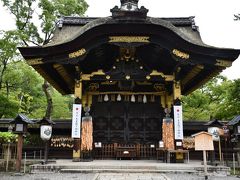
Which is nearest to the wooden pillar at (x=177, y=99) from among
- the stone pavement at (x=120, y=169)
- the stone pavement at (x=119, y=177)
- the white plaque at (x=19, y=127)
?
the stone pavement at (x=120, y=169)

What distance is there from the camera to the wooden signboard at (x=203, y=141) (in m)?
7.84

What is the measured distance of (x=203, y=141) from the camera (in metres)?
7.90

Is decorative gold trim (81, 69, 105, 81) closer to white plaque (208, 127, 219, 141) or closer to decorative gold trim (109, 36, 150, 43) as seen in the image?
decorative gold trim (109, 36, 150, 43)

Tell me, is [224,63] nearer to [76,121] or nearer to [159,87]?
[159,87]

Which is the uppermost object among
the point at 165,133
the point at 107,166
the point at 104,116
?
the point at 104,116

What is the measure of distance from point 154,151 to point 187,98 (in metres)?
11.4

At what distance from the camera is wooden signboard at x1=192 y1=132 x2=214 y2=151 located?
784 centimetres

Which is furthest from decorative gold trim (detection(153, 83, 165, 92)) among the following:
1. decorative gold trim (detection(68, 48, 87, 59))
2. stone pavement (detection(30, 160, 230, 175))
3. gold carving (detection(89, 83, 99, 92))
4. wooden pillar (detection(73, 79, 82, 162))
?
stone pavement (detection(30, 160, 230, 175))

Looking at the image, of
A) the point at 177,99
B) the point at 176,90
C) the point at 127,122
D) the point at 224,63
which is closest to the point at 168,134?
the point at 177,99

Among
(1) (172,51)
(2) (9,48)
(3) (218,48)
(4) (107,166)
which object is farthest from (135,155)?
(2) (9,48)

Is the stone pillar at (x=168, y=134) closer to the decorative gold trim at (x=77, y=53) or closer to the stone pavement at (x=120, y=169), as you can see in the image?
the stone pavement at (x=120, y=169)

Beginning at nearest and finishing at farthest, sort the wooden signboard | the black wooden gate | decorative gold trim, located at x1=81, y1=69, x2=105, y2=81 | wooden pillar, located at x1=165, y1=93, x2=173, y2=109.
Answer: the wooden signboard, decorative gold trim, located at x1=81, y1=69, x2=105, y2=81, the black wooden gate, wooden pillar, located at x1=165, y1=93, x2=173, y2=109

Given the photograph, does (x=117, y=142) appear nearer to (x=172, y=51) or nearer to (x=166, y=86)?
(x=166, y=86)

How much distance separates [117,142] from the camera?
1269 cm
